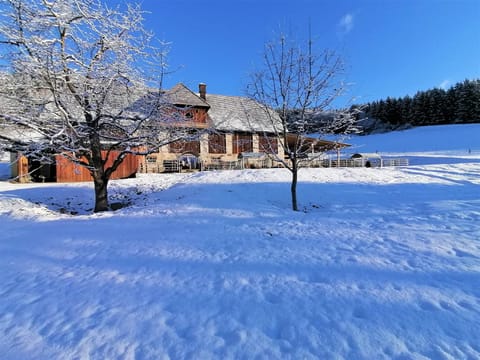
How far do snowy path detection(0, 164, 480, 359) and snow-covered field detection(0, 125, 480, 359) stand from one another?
0.05ft

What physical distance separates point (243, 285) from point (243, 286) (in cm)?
3

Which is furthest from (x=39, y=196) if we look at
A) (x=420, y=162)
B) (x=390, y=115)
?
(x=390, y=115)

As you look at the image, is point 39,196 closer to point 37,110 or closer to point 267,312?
point 37,110

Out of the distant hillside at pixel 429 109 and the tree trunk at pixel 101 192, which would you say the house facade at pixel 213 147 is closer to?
the tree trunk at pixel 101 192

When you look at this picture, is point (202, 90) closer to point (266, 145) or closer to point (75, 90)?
point (266, 145)

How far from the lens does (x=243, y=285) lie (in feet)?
10.5

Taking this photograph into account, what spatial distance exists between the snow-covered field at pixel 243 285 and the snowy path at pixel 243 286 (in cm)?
2

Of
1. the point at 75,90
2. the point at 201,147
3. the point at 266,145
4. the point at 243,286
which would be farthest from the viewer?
the point at 201,147

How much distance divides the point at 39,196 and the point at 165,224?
8784 millimetres

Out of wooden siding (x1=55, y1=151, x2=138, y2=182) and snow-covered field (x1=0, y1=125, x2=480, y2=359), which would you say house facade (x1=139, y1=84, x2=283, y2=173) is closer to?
wooden siding (x1=55, y1=151, x2=138, y2=182)

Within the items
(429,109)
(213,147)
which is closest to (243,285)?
(213,147)

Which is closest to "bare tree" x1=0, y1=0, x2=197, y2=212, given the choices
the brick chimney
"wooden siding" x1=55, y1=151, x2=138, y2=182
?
"wooden siding" x1=55, y1=151, x2=138, y2=182

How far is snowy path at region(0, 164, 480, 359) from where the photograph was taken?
217cm

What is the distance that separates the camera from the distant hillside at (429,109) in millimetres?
53156
